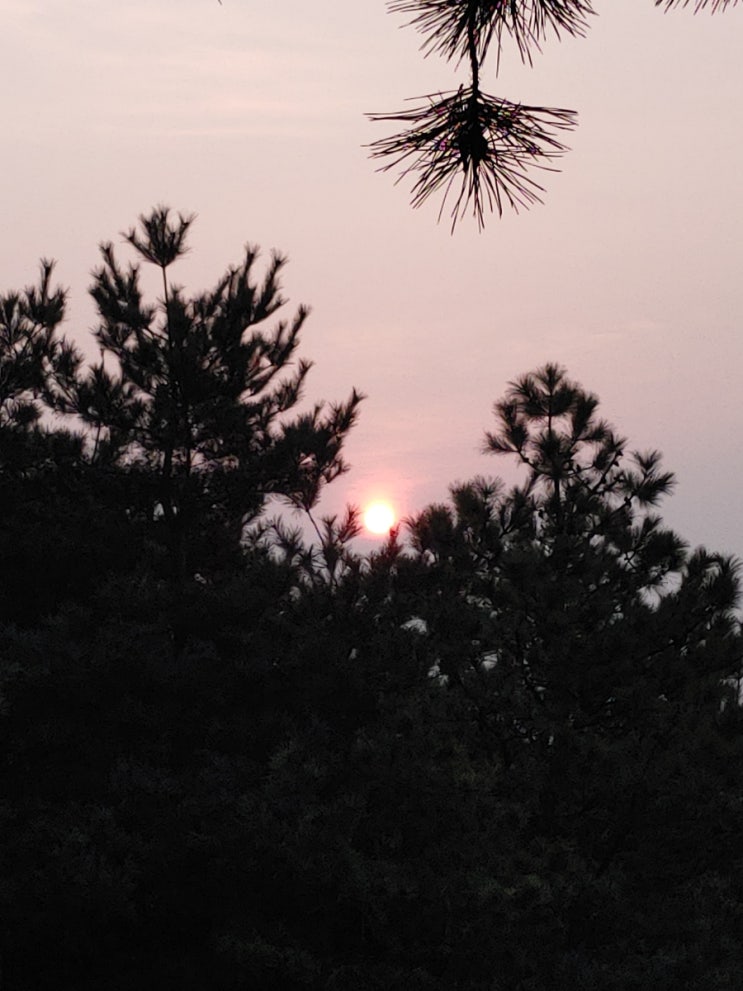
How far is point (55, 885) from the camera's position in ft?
53.4

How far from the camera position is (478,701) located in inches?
738

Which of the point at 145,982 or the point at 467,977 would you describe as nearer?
the point at 467,977

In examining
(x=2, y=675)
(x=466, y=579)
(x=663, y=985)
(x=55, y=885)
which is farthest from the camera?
(x=466, y=579)

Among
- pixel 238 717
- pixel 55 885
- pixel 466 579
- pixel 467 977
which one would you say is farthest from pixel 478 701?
pixel 55 885

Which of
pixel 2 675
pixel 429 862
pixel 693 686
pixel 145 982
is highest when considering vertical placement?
pixel 693 686

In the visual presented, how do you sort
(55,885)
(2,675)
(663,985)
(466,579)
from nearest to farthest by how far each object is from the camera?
(2,675)
(55,885)
(663,985)
(466,579)

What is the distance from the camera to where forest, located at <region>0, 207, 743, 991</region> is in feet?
50.4

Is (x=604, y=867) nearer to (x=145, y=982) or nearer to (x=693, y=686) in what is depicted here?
(x=693, y=686)

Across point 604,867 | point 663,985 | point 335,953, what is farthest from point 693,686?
point 335,953

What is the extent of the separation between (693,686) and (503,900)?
601cm

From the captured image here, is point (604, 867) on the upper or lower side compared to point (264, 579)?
lower

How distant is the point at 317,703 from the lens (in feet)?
57.7

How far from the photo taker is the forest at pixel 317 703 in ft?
50.4

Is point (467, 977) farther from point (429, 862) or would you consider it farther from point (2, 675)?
point (2, 675)
